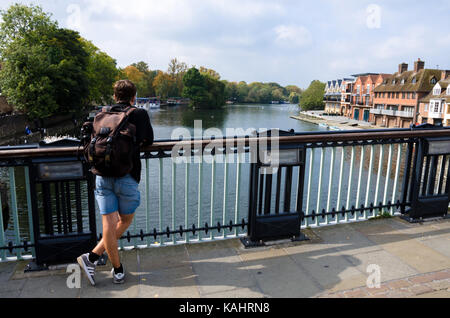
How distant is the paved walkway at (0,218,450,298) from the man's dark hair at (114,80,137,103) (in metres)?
1.65

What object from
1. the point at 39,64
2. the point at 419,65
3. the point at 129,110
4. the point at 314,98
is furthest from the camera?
the point at 314,98

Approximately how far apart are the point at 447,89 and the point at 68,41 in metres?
53.4

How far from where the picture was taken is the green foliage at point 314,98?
125 meters

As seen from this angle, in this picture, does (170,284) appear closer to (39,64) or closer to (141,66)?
(39,64)

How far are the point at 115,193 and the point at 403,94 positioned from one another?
71.1 meters

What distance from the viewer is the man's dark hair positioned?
3059mm

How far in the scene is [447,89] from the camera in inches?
2044

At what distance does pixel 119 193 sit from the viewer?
302cm

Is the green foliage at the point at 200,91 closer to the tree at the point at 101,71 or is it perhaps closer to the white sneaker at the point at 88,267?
the tree at the point at 101,71

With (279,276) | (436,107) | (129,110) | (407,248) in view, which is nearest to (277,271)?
(279,276)

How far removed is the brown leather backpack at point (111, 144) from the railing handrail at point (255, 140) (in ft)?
1.62

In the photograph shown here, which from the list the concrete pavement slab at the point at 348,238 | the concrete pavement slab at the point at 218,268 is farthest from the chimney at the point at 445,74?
the concrete pavement slab at the point at 218,268
